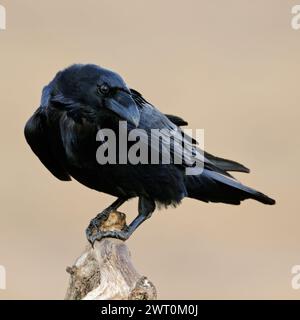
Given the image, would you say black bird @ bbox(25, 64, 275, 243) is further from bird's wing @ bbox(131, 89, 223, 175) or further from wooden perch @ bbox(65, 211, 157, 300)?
wooden perch @ bbox(65, 211, 157, 300)

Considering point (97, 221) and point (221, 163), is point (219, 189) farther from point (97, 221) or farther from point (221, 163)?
point (97, 221)

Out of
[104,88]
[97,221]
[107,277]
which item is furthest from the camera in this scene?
[97,221]

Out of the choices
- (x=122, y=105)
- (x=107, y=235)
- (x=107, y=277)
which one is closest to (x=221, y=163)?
(x=122, y=105)

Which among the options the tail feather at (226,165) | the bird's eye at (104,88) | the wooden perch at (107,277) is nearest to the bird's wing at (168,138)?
the tail feather at (226,165)

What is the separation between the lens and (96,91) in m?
6.45

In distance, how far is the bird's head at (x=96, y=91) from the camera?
643 centimetres

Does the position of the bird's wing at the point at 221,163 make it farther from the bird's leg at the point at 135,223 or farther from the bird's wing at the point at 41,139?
the bird's wing at the point at 41,139

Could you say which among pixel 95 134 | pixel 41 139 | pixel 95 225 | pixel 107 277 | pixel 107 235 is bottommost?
pixel 107 277

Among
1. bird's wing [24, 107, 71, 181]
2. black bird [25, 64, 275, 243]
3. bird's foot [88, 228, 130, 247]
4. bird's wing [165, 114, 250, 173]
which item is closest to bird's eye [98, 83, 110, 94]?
black bird [25, 64, 275, 243]

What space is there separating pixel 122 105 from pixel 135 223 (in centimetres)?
87

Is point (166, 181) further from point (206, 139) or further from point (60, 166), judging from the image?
point (206, 139)

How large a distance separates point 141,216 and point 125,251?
97 cm

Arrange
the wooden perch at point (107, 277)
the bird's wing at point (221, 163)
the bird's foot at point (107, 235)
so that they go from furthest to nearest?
the bird's wing at point (221, 163) → the bird's foot at point (107, 235) → the wooden perch at point (107, 277)

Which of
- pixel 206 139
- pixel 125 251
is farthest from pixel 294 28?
pixel 125 251
